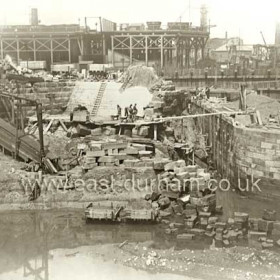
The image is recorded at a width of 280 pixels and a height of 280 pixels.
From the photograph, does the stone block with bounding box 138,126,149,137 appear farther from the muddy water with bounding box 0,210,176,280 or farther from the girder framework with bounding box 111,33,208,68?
the girder framework with bounding box 111,33,208,68

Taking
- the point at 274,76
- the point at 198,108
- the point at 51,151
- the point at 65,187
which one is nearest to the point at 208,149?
the point at 198,108

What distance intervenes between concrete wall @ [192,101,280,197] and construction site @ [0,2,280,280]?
0.20 feet

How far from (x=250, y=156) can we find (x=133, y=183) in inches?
266

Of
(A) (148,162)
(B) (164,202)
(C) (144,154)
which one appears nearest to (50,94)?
(C) (144,154)

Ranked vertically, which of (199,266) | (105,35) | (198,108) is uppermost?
(105,35)

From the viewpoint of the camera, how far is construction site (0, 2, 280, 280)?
56.5 ft

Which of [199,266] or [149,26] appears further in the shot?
[149,26]

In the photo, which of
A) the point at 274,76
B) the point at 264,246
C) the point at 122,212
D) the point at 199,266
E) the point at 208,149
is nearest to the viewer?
the point at 199,266

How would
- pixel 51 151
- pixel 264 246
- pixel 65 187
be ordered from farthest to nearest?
pixel 51 151 → pixel 65 187 → pixel 264 246

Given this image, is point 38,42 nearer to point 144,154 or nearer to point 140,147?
point 140,147

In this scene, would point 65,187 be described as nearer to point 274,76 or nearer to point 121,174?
point 121,174

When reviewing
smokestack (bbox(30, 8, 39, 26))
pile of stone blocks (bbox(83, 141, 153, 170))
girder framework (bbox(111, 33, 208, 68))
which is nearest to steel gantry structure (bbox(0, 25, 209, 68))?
girder framework (bbox(111, 33, 208, 68))

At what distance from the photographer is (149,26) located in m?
56.0

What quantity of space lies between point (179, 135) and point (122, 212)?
15074mm
